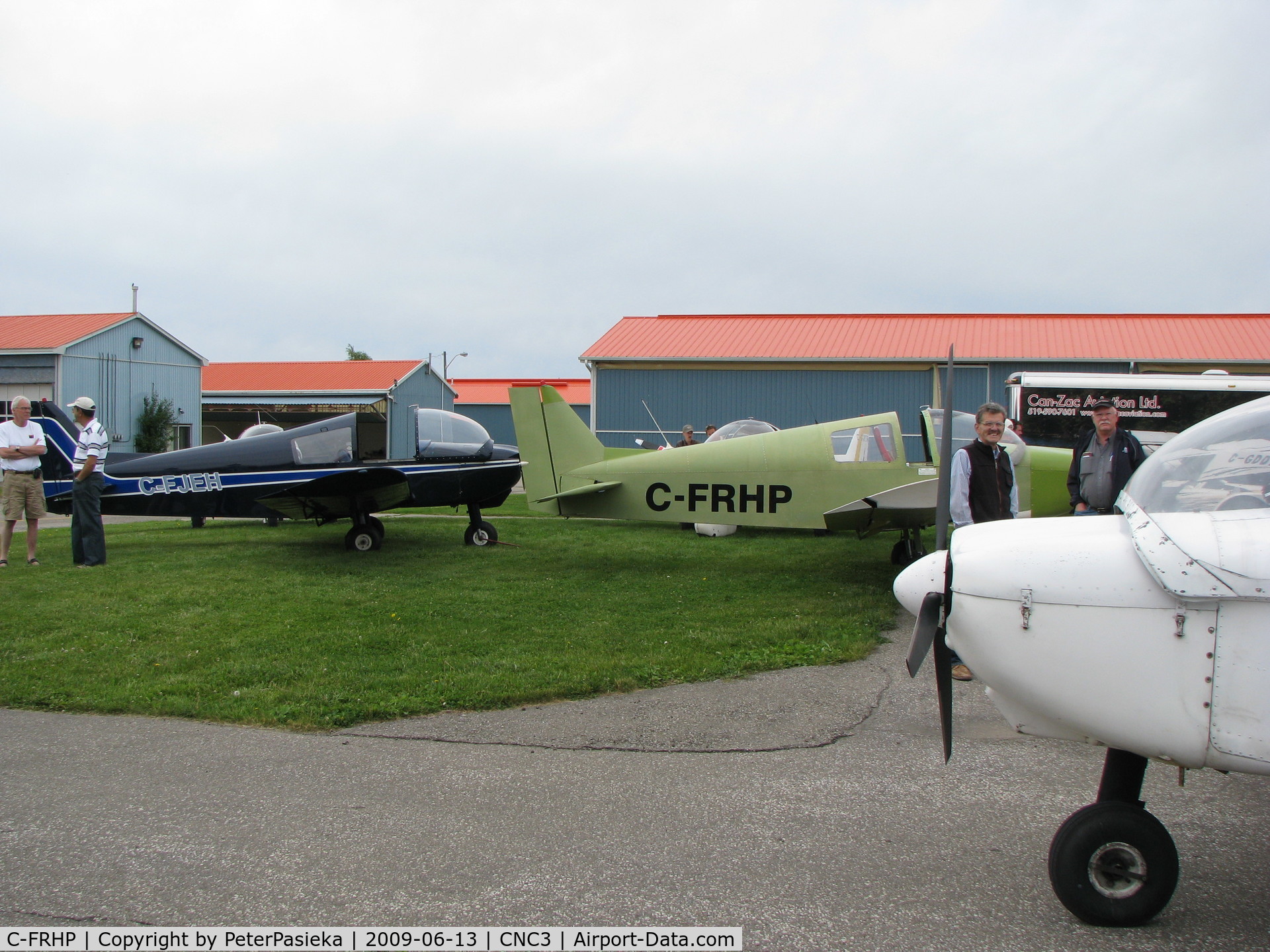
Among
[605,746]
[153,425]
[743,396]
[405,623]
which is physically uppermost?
[743,396]

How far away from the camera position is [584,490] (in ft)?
33.1

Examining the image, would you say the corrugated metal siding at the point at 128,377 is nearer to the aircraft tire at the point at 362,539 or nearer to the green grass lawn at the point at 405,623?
the green grass lawn at the point at 405,623

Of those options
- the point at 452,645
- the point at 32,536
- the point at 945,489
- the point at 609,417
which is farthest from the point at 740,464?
the point at 609,417

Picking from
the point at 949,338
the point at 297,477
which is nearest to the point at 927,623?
the point at 297,477

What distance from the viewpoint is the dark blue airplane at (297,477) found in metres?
11.0

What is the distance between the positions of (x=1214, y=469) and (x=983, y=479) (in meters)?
2.91

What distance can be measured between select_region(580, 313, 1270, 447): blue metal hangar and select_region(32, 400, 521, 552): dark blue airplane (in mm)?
12740

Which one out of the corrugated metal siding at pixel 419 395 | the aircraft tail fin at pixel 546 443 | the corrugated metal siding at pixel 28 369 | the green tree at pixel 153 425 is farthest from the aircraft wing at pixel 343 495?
the green tree at pixel 153 425

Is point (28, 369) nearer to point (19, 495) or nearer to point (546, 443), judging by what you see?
point (19, 495)

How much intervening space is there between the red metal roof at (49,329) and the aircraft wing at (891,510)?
26650 millimetres

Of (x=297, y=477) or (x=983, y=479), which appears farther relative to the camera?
(x=297, y=477)

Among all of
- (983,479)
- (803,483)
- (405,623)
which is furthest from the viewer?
(803,483)

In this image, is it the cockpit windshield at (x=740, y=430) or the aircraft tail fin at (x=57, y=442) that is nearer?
the aircraft tail fin at (x=57, y=442)

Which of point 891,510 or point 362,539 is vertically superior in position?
point 891,510
